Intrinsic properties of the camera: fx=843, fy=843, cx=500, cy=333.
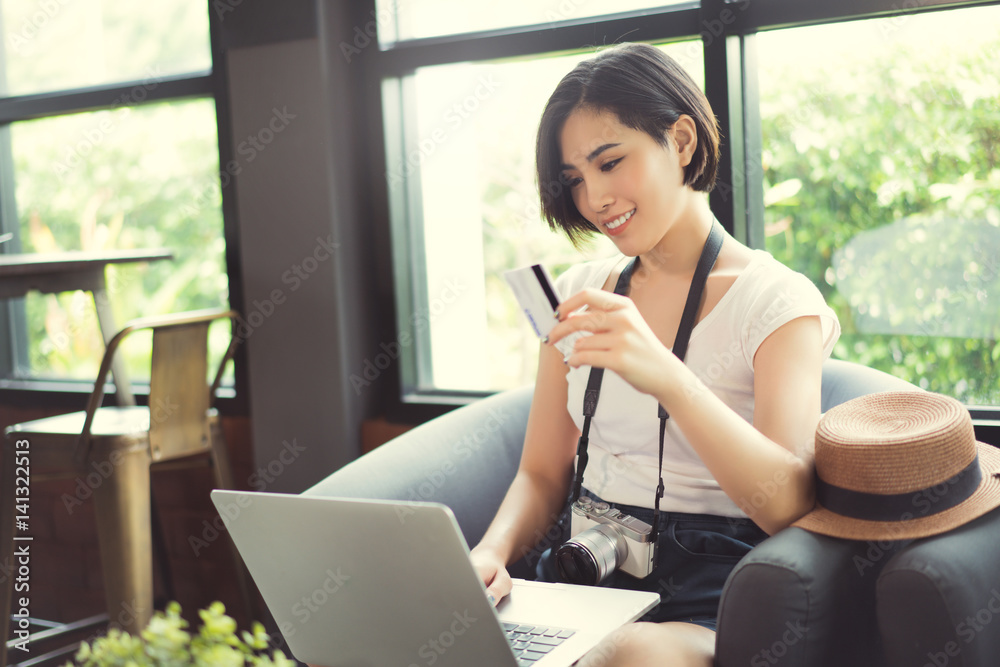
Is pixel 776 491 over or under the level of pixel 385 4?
under

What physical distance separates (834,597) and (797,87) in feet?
3.89

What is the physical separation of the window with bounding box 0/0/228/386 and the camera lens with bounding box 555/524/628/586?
1651 mm

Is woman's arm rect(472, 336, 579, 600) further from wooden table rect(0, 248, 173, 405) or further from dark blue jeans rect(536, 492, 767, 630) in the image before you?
wooden table rect(0, 248, 173, 405)

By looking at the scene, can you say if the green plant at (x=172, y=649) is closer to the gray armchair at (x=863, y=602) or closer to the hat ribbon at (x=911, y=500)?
the gray armchair at (x=863, y=602)

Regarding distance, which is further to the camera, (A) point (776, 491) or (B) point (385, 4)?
(B) point (385, 4)

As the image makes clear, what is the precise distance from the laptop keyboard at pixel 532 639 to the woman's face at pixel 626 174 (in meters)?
0.60

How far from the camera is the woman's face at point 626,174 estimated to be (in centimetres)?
130

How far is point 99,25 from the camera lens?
260 centimetres

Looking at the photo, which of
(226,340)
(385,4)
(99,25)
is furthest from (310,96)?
(99,25)

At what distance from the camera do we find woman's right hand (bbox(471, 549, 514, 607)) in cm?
118

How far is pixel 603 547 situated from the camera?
46.8 inches

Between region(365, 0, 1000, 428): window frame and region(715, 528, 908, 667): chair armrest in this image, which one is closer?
region(715, 528, 908, 667): chair armrest

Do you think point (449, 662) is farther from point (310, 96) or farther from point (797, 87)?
point (310, 96)

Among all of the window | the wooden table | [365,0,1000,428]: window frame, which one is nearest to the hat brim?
[365,0,1000,428]: window frame
